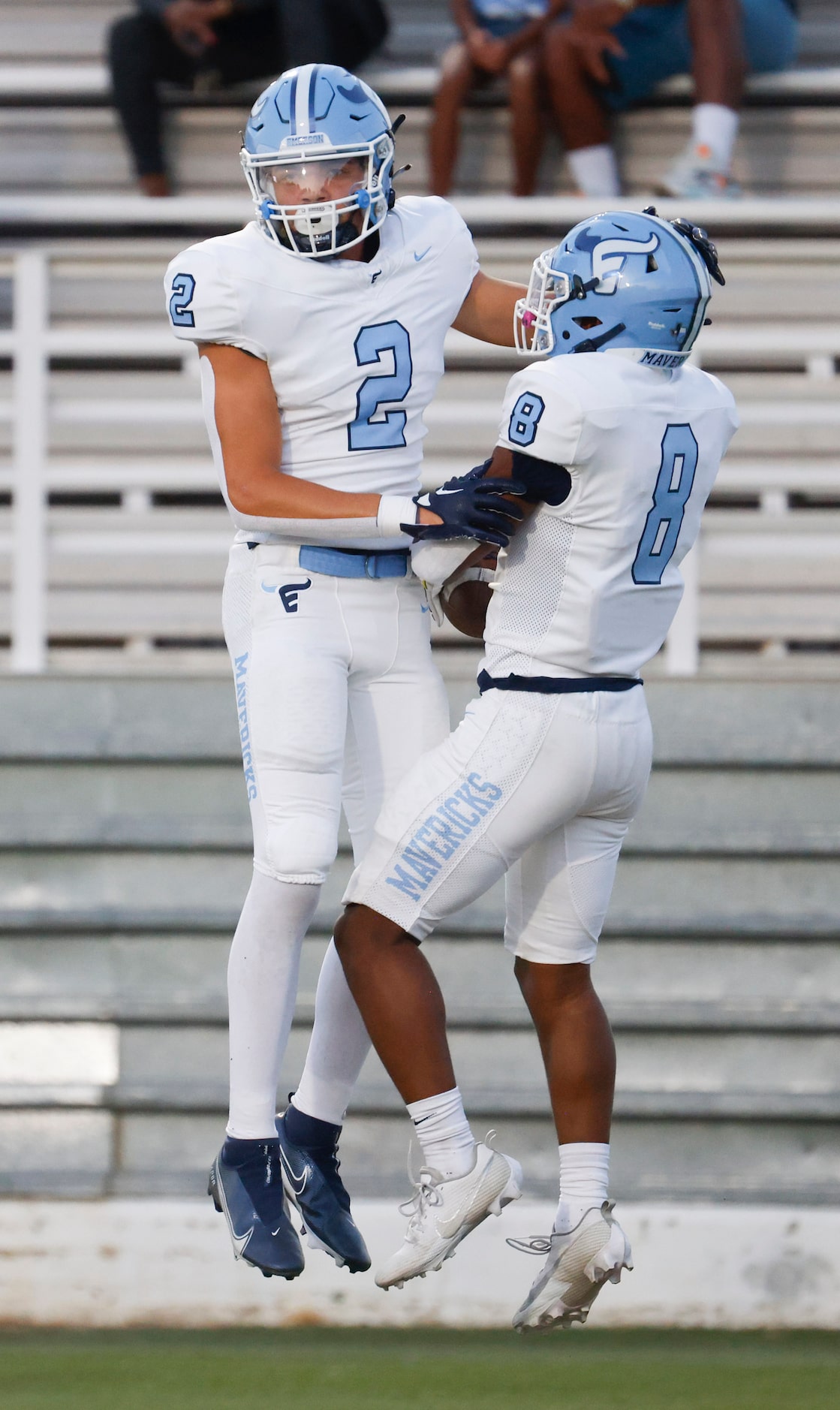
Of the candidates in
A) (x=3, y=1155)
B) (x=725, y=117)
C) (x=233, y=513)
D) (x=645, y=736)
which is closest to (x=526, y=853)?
(x=645, y=736)

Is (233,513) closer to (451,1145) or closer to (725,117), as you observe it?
(451,1145)

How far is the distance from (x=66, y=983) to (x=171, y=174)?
2.56 m

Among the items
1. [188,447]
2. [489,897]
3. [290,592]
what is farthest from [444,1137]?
[188,447]

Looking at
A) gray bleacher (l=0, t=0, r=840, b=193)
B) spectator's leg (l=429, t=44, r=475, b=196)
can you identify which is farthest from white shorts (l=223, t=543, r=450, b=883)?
gray bleacher (l=0, t=0, r=840, b=193)

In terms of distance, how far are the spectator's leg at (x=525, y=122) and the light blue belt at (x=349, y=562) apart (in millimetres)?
2992

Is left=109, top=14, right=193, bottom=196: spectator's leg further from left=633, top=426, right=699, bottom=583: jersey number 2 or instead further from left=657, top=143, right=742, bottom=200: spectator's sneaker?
left=633, top=426, right=699, bottom=583: jersey number 2

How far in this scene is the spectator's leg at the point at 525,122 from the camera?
548 centimetres

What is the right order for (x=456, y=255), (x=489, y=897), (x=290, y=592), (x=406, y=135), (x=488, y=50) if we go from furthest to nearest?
(x=406, y=135) → (x=488, y=50) → (x=489, y=897) → (x=456, y=255) → (x=290, y=592)

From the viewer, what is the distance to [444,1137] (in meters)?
2.79

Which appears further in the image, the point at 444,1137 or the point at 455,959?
the point at 455,959

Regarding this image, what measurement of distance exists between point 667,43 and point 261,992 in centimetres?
362

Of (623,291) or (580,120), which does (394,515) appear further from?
(580,120)

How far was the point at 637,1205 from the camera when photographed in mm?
4590

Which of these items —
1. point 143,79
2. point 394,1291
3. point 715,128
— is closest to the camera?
point 394,1291
